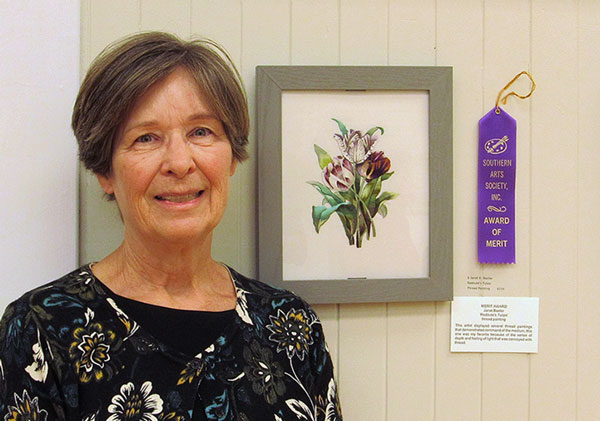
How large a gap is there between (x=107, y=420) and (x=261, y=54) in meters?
0.70

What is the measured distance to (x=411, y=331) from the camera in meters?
1.18

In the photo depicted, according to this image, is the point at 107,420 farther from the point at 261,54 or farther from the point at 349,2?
the point at 349,2

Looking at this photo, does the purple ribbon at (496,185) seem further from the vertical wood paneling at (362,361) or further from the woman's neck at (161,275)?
the woman's neck at (161,275)

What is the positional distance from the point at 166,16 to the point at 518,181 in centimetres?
77

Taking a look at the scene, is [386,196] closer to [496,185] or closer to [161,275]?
[496,185]

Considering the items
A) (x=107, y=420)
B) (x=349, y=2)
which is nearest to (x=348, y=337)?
(x=107, y=420)

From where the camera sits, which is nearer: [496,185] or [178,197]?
[178,197]

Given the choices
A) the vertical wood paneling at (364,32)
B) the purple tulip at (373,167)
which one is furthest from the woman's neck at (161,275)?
the vertical wood paneling at (364,32)

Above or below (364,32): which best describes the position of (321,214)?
below

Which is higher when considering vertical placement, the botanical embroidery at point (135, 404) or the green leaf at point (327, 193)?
the green leaf at point (327, 193)

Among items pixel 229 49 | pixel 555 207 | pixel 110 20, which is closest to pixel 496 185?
pixel 555 207

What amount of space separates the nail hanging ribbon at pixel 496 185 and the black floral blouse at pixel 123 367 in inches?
18.0

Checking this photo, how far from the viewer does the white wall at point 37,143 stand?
1.07 m

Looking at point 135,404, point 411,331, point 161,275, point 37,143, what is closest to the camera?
point 135,404
